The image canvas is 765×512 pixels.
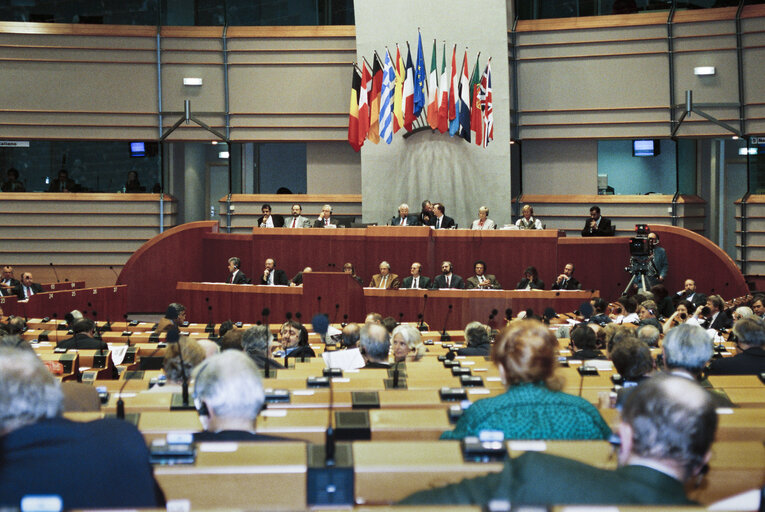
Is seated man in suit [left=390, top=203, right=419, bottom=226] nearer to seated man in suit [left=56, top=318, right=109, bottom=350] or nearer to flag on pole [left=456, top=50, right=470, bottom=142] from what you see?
flag on pole [left=456, top=50, right=470, bottom=142]

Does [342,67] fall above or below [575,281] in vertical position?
above

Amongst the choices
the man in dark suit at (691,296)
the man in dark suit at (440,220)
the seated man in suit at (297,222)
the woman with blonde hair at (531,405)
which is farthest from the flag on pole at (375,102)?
the woman with blonde hair at (531,405)

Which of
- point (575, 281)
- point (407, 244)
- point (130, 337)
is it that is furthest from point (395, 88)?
point (130, 337)

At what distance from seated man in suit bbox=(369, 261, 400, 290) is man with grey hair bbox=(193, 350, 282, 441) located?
361 inches

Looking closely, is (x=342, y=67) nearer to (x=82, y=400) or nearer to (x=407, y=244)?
(x=407, y=244)

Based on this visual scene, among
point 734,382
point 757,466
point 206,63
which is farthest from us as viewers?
point 206,63

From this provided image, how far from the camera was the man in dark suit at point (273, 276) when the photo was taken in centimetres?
1259

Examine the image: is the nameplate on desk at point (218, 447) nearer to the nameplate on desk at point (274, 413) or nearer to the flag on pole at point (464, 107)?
the nameplate on desk at point (274, 413)

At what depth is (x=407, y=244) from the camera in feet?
41.9

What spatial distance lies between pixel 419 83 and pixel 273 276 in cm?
418

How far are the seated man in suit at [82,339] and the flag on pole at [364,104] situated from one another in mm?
7630

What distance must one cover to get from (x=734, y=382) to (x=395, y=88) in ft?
35.8

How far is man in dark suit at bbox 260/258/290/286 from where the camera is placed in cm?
1259

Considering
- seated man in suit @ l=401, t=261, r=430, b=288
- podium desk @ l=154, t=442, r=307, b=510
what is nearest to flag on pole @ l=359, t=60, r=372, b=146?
seated man in suit @ l=401, t=261, r=430, b=288
